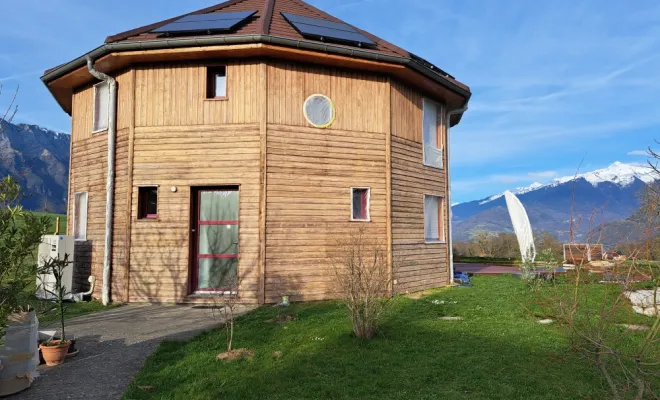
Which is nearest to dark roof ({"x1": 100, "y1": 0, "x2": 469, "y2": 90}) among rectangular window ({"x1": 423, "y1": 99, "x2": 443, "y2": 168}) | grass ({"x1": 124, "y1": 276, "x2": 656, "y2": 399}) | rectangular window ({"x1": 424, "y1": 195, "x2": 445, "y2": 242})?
rectangular window ({"x1": 423, "y1": 99, "x2": 443, "y2": 168})

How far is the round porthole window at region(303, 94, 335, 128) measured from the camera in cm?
981

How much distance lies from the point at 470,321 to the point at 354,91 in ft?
19.2

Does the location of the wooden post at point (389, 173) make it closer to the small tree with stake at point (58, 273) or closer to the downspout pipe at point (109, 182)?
the downspout pipe at point (109, 182)

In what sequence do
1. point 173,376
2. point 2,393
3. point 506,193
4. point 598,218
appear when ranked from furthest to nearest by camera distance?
point 506,193 < point 173,376 < point 2,393 < point 598,218

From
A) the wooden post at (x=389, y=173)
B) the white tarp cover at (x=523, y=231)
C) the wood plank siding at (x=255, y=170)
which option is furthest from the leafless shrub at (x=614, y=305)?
the white tarp cover at (x=523, y=231)

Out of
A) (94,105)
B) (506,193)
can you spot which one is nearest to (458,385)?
(94,105)

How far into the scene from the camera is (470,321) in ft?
22.7

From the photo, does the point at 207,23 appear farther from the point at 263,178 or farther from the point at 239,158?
the point at 263,178

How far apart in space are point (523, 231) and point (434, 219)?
2.87m

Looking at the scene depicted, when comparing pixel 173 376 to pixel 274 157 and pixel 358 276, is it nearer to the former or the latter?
pixel 358 276

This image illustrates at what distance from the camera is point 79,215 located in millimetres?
11070

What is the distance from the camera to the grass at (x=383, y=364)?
4094 millimetres

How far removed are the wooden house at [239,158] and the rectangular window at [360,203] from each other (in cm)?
3

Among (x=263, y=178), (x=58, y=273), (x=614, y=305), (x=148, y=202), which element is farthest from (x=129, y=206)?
(x=614, y=305)
